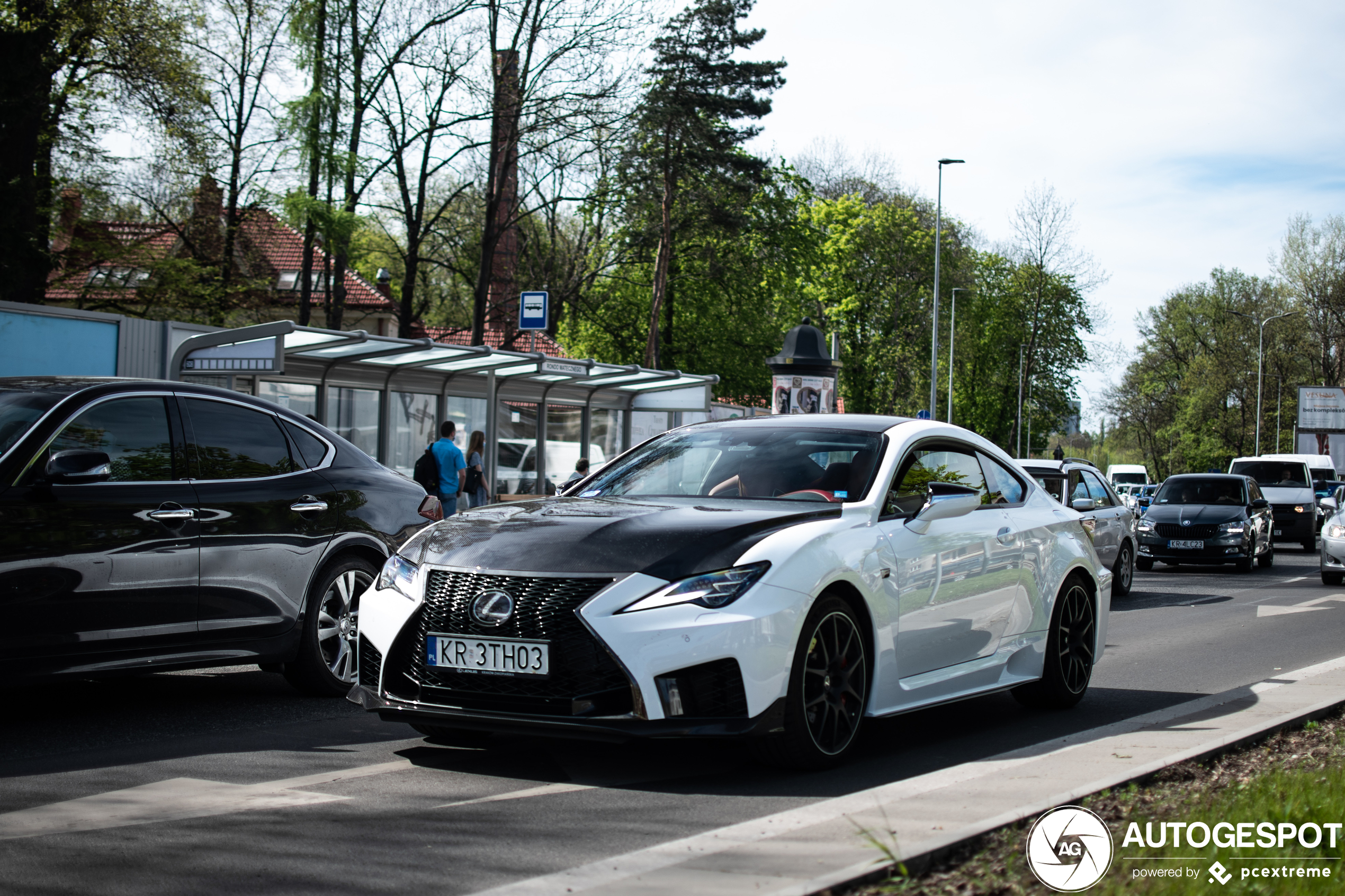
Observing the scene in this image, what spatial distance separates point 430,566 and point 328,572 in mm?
2430

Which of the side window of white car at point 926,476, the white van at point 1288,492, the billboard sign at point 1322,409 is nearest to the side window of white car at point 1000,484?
the side window of white car at point 926,476

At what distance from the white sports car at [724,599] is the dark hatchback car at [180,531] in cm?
141

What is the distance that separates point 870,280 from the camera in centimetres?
6550

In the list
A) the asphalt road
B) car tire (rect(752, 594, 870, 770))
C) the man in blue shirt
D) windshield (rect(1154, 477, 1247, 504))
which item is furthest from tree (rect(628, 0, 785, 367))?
car tire (rect(752, 594, 870, 770))

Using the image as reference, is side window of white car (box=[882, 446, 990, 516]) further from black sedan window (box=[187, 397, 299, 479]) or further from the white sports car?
black sedan window (box=[187, 397, 299, 479])

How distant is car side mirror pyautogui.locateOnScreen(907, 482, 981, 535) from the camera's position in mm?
6434

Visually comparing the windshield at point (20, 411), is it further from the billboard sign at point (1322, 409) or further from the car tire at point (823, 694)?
the billboard sign at point (1322, 409)

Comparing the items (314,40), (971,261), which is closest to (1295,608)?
(314,40)

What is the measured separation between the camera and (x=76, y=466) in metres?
6.29

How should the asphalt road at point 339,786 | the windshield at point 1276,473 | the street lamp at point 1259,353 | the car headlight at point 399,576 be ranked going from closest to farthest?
the asphalt road at point 339,786 → the car headlight at point 399,576 → the windshield at point 1276,473 → the street lamp at point 1259,353

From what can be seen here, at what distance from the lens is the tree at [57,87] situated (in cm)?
2170

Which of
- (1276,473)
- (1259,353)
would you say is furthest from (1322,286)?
(1276,473)

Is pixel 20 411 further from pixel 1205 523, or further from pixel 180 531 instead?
pixel 1205 523

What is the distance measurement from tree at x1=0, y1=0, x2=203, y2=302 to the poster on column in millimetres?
11185
